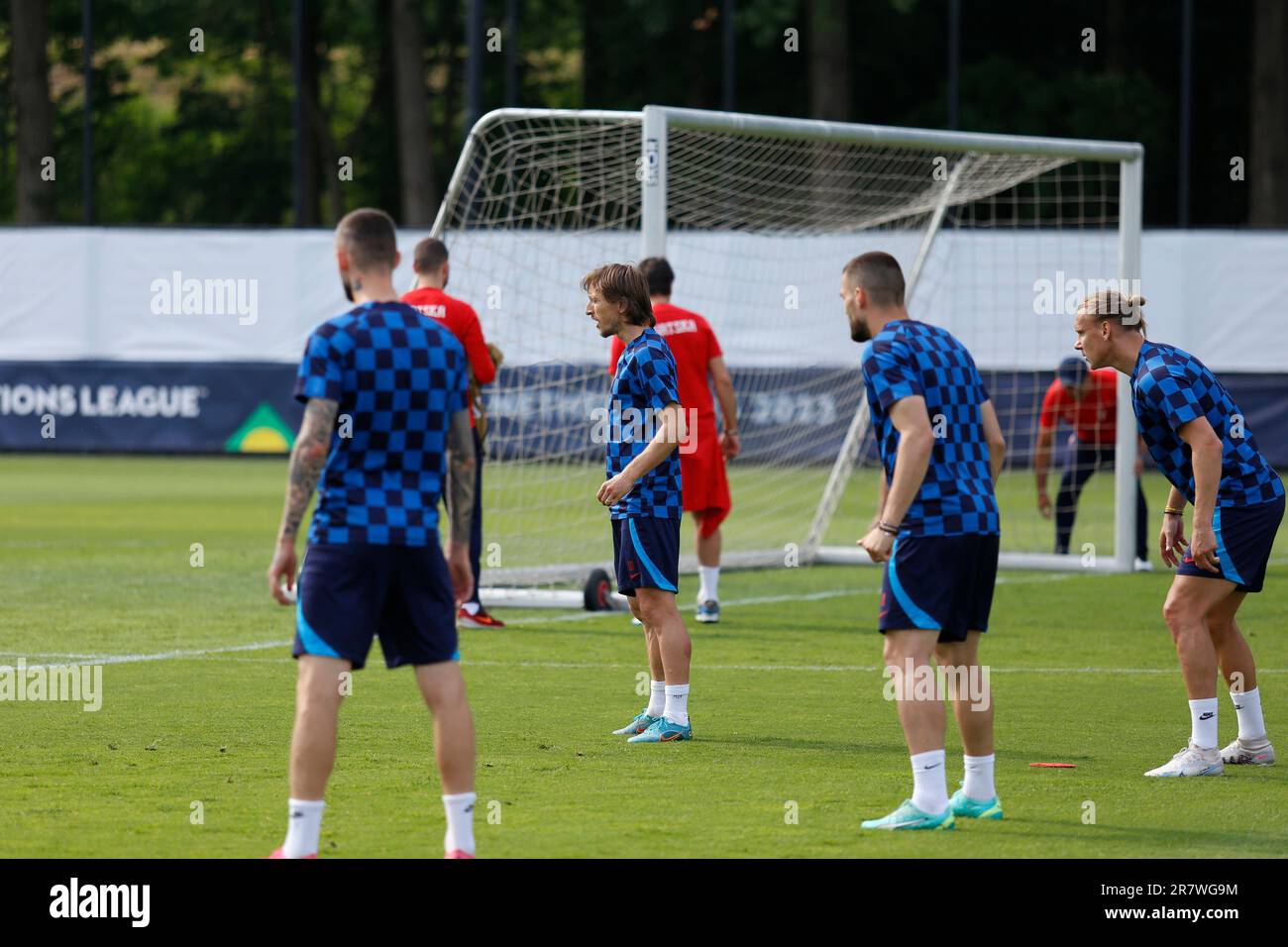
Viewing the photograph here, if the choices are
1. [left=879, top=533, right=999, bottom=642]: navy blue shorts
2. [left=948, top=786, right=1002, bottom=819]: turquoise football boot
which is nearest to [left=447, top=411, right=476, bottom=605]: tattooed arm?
[left=879, top=533, right=999, bottom=642]: navy blue shorts

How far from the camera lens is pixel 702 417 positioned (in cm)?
1223

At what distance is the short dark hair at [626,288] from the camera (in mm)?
8188

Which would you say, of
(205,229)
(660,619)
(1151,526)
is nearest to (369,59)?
(205,229)

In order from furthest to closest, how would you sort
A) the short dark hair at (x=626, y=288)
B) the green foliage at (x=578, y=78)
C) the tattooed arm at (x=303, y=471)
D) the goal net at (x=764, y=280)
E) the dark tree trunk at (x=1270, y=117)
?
1. the green foliage at (x=578, y=78)
2. the dark tree trunk at (x=1270, y=117)
3. the goal net at (x=764, y=280)
4. the short dark hair at (x=626, y=288)
5. the tattooed arm at (x=303, y=471)

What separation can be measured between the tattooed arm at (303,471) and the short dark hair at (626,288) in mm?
2458

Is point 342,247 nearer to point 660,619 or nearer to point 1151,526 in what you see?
point 660,619

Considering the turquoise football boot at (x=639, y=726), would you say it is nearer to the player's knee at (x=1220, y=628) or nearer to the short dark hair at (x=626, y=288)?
the short dark hair at (x=626, y=288)

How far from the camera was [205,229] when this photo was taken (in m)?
29.1

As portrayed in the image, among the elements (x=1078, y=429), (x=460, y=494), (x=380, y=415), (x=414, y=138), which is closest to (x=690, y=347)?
(x=460, y=494)

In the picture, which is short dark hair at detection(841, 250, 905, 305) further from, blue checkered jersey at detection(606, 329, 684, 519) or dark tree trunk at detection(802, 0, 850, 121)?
dark tree trunk at detection(802, 0, 850, 121)

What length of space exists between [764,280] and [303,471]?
18.0 metres

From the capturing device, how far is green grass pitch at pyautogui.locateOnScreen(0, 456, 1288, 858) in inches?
259

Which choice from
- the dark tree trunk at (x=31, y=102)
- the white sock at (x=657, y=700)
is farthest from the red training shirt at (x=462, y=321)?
the dark tree trunk at (x=31, y=102)

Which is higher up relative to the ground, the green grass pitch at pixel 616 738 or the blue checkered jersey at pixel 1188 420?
the blue checkered jersey at pixel 1188 420
